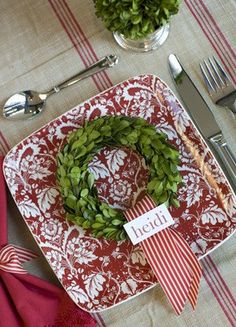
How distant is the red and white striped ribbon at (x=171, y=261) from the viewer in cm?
75

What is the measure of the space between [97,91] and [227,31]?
206mm

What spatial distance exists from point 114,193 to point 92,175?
0.15 ft

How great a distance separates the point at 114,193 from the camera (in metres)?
0.80

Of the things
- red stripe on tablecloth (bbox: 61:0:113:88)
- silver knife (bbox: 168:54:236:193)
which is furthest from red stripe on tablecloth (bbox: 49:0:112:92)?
silver knife (bbox: 168:54:236:193)

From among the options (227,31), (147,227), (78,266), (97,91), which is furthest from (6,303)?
(227,31)

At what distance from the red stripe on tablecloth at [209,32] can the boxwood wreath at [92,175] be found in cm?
15

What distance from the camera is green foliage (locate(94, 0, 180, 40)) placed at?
722mm

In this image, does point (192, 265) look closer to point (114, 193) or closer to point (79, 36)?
point (114, 193)

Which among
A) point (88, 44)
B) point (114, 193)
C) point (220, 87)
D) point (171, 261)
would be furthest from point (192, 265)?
point (88, 44)

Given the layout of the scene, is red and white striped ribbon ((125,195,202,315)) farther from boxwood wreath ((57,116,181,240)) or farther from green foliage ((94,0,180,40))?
green foliage ((94,0,180,40))

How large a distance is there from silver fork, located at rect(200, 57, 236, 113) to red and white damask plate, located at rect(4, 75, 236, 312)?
0.17 feet

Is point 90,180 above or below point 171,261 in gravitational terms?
above

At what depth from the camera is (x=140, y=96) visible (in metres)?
0.81

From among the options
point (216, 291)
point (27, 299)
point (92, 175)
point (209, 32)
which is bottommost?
point (216, 291)
